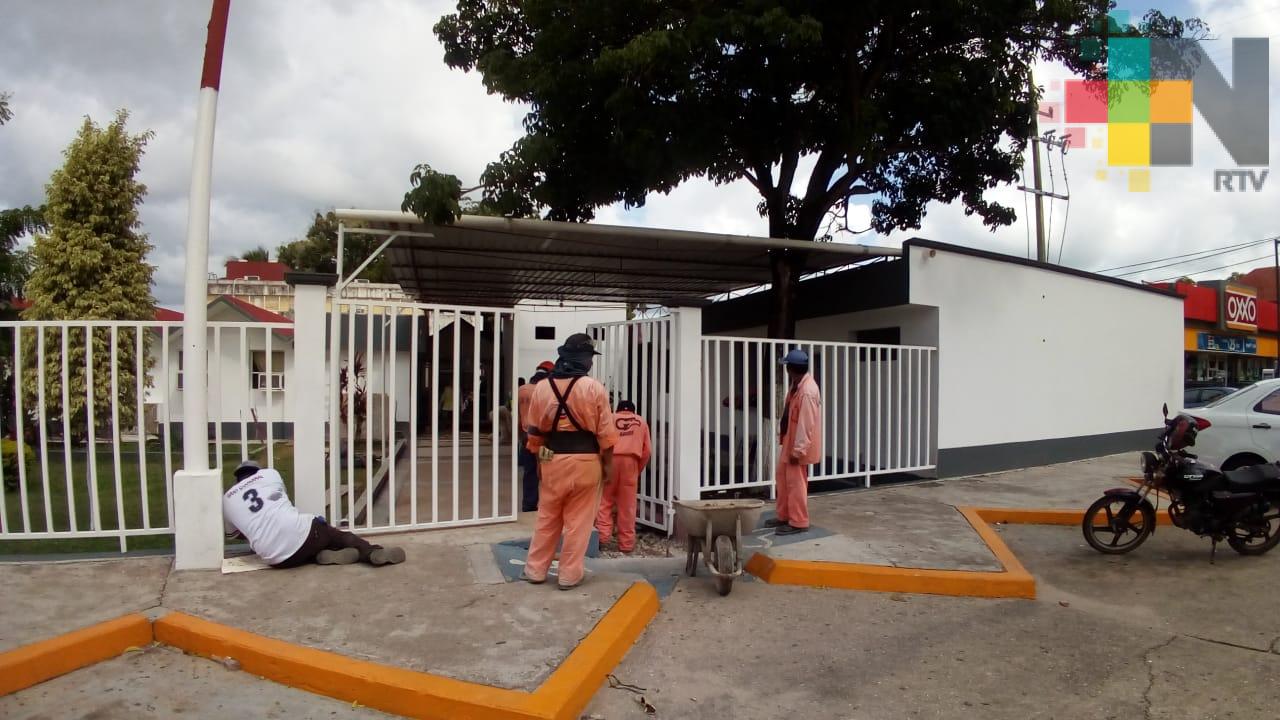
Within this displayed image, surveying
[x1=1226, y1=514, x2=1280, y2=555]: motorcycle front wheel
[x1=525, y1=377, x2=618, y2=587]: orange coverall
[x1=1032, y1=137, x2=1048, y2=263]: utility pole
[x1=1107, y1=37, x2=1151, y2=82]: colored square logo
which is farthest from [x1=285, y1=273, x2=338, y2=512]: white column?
[x1=1032, y1=137, x2=1048, y2=263]: utility pole

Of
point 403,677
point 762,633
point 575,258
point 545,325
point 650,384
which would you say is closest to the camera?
point 403,677

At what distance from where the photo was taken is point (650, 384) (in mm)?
7461

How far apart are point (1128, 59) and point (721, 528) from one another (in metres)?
9.74

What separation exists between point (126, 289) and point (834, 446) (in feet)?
44.1

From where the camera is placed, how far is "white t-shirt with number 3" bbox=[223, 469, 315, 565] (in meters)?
5.30

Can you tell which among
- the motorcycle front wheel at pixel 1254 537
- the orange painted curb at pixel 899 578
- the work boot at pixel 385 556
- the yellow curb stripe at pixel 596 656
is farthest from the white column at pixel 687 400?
the motorcycle front wheel at pixel 1254 537

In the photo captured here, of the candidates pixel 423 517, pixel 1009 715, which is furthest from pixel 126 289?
pixel 1009 715

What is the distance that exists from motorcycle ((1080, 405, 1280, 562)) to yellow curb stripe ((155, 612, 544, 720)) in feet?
18.0

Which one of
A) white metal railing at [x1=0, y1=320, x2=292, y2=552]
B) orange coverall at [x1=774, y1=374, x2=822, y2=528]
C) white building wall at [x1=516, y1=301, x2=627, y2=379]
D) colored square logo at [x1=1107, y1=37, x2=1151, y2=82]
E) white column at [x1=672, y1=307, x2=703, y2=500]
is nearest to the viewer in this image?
white metal railing at [x1=0, y1=320, x2=292, y2=552]

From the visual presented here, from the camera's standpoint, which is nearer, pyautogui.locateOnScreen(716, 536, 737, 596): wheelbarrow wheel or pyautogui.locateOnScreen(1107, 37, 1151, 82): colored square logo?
pyautogui.locateOnScreen(716, 536, 737, 596): wheelbarrow wheel

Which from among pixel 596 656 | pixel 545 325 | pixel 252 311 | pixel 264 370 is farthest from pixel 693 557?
pixel 252 311

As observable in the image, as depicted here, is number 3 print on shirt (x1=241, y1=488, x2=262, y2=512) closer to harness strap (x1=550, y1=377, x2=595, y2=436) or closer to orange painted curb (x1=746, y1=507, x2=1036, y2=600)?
harness strap (x1=550, y1=377, x2=595, y2=436)

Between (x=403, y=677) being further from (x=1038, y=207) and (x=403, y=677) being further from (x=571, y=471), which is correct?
(x=1038, y=207)

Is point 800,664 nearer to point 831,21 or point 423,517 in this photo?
point 423,517
